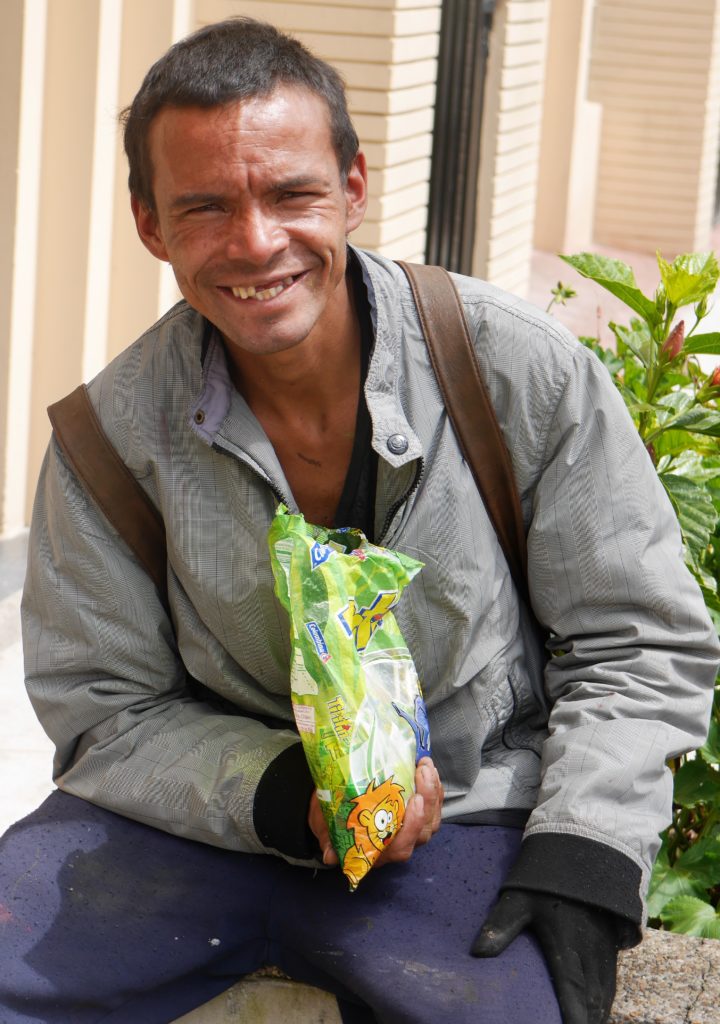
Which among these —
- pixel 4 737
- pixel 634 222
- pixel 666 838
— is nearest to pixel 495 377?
pixel 666 838

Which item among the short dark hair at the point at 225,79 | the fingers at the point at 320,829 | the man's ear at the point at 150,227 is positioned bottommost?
the fingers at the point at 320,829

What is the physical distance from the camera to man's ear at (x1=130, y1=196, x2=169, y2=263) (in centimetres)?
244

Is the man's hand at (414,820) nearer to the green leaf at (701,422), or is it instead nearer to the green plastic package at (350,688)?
the green plastic package at (350,688)

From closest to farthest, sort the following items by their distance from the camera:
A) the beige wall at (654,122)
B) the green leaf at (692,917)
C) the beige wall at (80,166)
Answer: the green leaf at (692,917) < the beige wall at (80,166) < the beige wall at (654,122)

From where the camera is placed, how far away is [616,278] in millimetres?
2787

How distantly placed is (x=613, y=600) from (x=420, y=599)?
30cm

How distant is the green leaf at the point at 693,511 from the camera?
2.76 m

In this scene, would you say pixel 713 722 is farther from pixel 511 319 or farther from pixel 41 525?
pixel 41 525

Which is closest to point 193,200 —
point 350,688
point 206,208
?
point 206,208

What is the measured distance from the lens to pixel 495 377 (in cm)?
237

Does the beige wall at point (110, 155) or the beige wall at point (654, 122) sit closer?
the beige wall at point (110, 155)

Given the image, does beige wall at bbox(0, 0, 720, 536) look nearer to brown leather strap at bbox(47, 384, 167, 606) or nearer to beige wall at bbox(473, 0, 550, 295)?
beige wall at bbox(473, 0, 550, 295)

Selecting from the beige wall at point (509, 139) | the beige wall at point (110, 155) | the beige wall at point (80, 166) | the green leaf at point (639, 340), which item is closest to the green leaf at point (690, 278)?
the green leaf at point (639, 340)

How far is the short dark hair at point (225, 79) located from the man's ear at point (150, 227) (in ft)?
0.05
